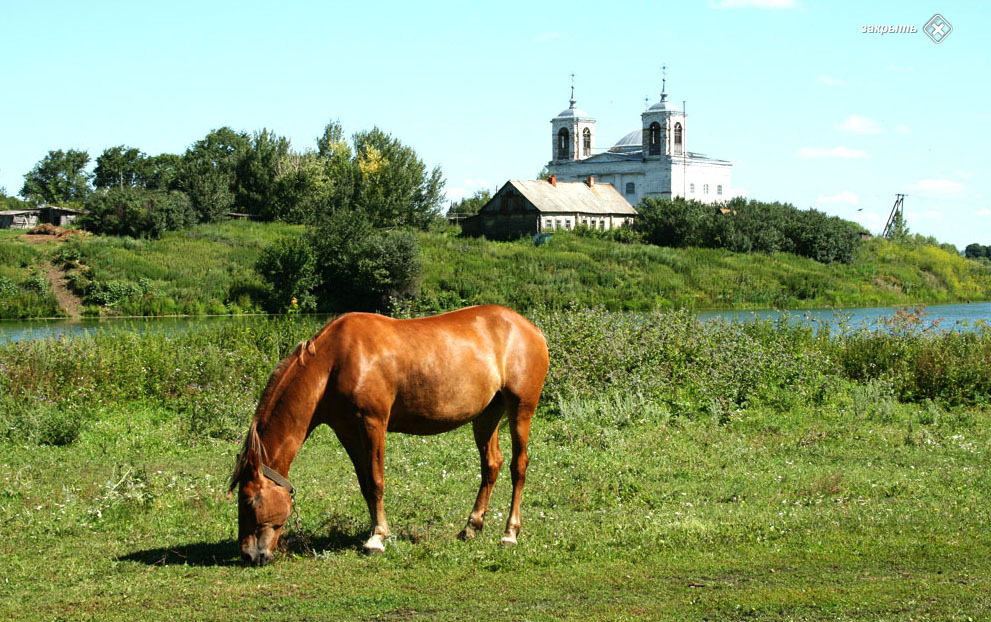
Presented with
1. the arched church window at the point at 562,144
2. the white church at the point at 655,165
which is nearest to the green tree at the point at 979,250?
the white church at the point at 655,165

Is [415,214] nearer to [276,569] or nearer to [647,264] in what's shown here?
[647,264]

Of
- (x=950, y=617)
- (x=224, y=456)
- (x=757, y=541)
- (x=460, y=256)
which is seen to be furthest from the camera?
(x=460, y=256)

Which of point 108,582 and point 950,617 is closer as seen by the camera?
point 950,617

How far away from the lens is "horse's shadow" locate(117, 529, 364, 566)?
7.22 meters

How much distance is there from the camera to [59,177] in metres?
109

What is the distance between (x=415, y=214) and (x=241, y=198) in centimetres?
1435

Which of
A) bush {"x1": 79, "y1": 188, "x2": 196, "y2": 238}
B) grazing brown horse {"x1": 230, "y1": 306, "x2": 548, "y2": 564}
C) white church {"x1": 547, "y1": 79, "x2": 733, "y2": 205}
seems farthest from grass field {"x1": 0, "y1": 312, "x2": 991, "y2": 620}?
white church {"x1": 547, "y1": 79, "x2": 733, "y2": 205}

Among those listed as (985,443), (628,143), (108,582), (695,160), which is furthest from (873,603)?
(628,143)

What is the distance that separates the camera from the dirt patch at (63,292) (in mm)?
47250

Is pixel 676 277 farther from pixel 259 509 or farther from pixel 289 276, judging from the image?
pixel 259 509

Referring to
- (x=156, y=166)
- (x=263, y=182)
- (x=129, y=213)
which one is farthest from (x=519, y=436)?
(x=156, y=166)

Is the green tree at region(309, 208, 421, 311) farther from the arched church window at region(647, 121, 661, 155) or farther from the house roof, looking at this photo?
the arched church window at region(647, 121, 661, 155)

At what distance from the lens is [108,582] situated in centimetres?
671

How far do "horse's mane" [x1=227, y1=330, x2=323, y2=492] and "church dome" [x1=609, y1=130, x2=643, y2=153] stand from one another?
344ft
